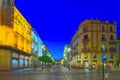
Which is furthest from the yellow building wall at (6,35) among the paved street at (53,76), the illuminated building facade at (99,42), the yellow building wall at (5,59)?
the illuminated building facade at (99,42)

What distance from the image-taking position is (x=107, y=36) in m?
116

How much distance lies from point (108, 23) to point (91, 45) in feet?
34.4

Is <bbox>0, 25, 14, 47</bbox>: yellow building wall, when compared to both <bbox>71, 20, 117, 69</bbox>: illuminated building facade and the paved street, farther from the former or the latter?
<bbox>71, 20, 117, 69</bbox>: illuminated building facade

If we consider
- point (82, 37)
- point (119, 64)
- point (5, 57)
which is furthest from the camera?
point (82, 37)

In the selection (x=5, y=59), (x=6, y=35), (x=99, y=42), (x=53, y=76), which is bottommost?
(x=53, y=76)

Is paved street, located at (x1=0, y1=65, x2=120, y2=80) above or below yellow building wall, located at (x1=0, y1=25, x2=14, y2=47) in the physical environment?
below

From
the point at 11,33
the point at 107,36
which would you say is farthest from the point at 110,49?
the point at 11,33

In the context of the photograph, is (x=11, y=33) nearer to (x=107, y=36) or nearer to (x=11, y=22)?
(x=11, y=22)

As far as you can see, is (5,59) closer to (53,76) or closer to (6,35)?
(6,35)

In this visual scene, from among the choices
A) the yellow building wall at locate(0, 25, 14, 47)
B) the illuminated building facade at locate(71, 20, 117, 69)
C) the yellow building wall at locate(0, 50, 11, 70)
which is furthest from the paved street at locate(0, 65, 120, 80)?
the illuminated building facade at locate(71, 20, 117, 69)

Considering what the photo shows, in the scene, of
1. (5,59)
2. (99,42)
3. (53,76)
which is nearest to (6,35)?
(5,59)

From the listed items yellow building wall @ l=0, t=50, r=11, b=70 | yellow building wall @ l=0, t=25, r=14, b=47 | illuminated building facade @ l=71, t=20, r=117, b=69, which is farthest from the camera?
illuminated building facade @ l=71, t=20, r=117, b=69

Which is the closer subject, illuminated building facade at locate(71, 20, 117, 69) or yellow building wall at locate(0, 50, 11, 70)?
yellow building wall at locate(0, 50, 11, 70)

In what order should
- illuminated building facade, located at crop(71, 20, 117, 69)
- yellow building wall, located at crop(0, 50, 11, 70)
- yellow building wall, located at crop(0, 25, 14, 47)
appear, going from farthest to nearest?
1. illuminated building facade, located at crop(71, 20, 117, 69)
2. yellow building wall, located at crop(0, 25, 14, 47)
3. yellow building wall, located at crop(0, 50, 11, 70)
